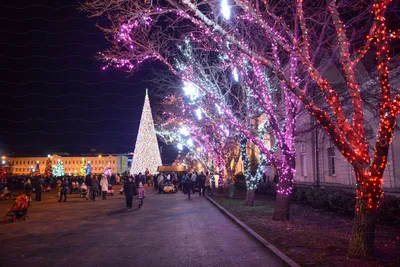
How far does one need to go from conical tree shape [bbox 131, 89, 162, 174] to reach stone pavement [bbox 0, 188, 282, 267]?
105 ft

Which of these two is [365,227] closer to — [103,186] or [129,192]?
[129,192]

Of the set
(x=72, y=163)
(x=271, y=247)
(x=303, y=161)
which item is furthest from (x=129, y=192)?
(x=72, y=163)

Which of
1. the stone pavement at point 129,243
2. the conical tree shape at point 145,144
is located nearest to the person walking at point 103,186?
the stone pavement at point 129,243

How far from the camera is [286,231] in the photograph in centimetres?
1076

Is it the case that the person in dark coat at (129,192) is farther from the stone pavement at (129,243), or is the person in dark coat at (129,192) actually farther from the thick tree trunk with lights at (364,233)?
the thick tree trunk with lights at (364,233)

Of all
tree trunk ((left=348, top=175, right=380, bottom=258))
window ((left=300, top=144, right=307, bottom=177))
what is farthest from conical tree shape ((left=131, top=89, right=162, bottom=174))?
tree trunk ((left=348, top=175, right=380, bottom=258))

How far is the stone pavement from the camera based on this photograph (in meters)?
7.62

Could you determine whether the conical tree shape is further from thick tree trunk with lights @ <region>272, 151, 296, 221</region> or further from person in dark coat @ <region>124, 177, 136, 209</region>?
thick tree trunk with lights @ <region>272, 151, 296, 221</region>

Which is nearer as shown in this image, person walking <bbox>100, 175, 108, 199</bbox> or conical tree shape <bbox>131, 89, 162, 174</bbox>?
person walking <bbox>100, 175, 108, 199</bbox>

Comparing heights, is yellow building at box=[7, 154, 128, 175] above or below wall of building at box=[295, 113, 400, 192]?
above

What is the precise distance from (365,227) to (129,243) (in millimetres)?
5611

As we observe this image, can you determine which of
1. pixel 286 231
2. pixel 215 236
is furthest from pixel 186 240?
pixel 286 231

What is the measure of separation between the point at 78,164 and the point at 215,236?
123 m

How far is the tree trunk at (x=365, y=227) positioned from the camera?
24.0ft
